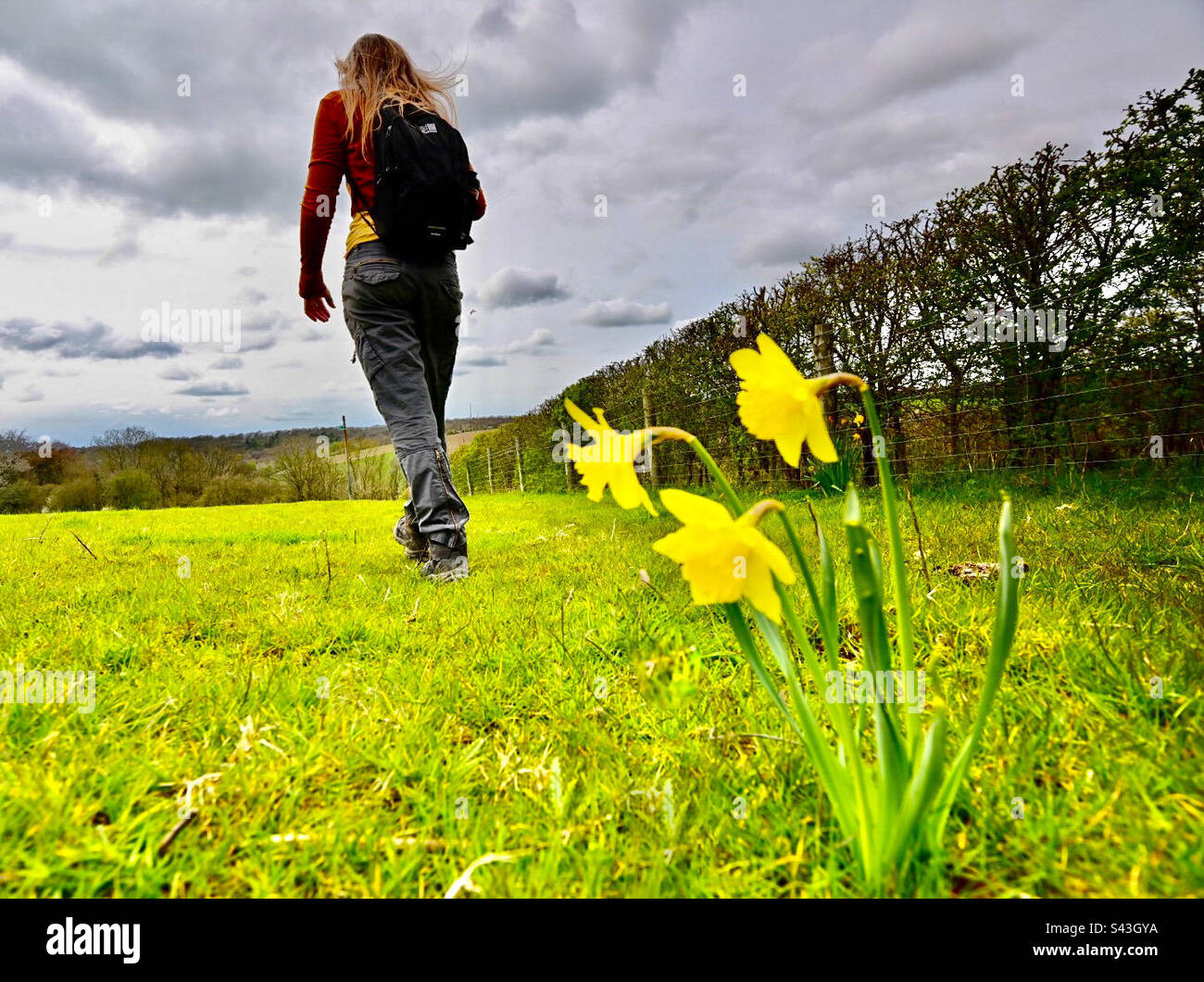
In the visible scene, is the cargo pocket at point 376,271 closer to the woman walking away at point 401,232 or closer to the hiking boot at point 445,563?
the woman walking away at point 401,232

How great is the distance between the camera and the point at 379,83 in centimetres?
292

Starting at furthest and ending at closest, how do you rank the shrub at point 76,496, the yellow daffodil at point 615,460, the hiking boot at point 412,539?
1. the shrub at point 76,496
2. the hiking boot at point 412,539
3. the yellow daffodil at point 615,460

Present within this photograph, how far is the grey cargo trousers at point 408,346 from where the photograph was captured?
9.43ft

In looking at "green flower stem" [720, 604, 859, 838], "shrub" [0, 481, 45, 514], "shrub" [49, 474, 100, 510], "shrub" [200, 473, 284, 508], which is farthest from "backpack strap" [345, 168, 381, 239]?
"shrub" [0, 481, 45, 514]

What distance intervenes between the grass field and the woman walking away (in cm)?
84

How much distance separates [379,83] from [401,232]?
0.78 metres

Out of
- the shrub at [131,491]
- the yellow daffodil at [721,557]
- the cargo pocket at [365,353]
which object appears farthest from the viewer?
the shrub at [131,491]

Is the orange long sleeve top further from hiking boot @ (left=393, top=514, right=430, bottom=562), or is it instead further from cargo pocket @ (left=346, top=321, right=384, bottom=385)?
hiking boot @ (left=393, top=514, right=430, bottom=562)

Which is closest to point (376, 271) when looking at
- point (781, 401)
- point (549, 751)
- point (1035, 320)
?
point (549, 751)

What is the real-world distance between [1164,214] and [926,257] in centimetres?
154

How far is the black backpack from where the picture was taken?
2.72m

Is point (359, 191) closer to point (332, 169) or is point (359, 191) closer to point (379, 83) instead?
point (332, 169)

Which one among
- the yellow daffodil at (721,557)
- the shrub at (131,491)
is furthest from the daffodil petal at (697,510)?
the shrub at (131,491)
